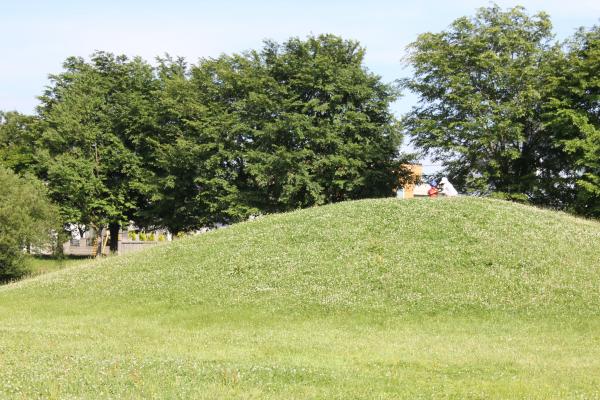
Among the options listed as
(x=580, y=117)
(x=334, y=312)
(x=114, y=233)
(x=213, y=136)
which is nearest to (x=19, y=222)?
(x=213, y=136)

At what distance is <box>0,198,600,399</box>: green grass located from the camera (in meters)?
11.2

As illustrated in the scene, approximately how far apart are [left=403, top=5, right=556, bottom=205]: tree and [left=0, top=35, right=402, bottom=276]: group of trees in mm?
3728

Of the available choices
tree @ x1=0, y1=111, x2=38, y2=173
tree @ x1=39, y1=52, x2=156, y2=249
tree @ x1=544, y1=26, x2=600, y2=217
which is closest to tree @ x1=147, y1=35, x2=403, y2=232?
tree @ x1=39, y1=52, x2=156, y2=249

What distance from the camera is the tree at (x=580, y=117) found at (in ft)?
129

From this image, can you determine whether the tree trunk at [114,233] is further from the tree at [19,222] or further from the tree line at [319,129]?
the tree at [19,222]

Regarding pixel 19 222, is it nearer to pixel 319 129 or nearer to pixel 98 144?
pixel 98 144

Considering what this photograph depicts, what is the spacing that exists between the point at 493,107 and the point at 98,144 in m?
33.5

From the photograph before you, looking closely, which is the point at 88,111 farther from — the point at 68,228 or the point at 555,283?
the point at 555,283

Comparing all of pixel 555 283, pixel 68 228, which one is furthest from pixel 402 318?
pixel 68 228

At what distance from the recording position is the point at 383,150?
1848 inches

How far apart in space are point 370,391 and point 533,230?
1982 cm

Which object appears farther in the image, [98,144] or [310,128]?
[98,144]

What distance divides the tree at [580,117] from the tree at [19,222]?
34514mm

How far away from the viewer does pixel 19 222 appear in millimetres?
38562
